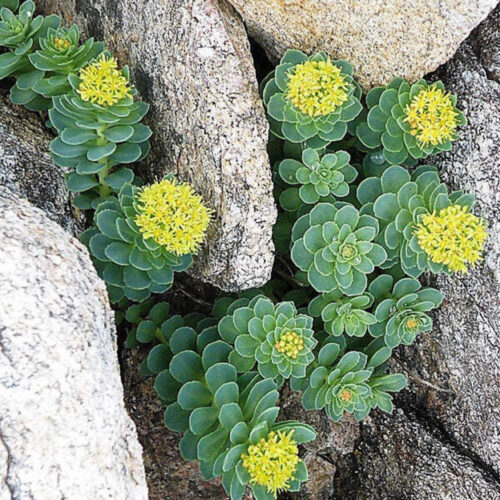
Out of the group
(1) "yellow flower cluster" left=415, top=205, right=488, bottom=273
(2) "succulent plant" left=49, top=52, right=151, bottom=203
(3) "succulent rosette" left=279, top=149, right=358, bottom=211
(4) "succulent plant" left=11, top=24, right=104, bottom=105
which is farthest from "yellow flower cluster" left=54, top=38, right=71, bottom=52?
(1) "yellow flower cluster" left=415, top=205, right=488, bottom=273

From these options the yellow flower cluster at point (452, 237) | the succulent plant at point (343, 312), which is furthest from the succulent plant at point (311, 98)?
the succulent plant at point (343, 312)

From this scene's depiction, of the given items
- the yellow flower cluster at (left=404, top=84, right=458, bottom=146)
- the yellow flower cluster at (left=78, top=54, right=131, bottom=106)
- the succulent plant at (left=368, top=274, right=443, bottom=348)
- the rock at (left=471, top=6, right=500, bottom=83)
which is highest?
the rock at (left=471, top=6, right=500, bottom=83)

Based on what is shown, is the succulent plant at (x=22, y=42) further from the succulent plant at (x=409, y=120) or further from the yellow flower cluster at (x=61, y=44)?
the succulent plant at (x=409, y=120)

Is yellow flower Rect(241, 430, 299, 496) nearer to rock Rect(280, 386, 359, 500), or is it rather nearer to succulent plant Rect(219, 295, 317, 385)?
succulent plant Rect(219, 295, 317, 385)

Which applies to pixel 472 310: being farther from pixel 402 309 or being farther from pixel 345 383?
pixel 345 383

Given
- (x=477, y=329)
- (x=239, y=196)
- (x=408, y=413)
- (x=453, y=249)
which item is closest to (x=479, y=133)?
(x=453, y=249)

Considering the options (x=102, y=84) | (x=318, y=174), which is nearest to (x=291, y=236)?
(x=318, y=174)

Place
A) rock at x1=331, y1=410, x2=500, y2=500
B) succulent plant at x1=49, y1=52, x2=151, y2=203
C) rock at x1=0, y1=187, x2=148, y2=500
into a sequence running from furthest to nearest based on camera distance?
rock at x1=331, y1=410, x2=500, y2=500 → succulent plant at x1=49, y1=52, x2=151, y2=203 → rock at x1=0, y1=187, x2=148, y2=500
